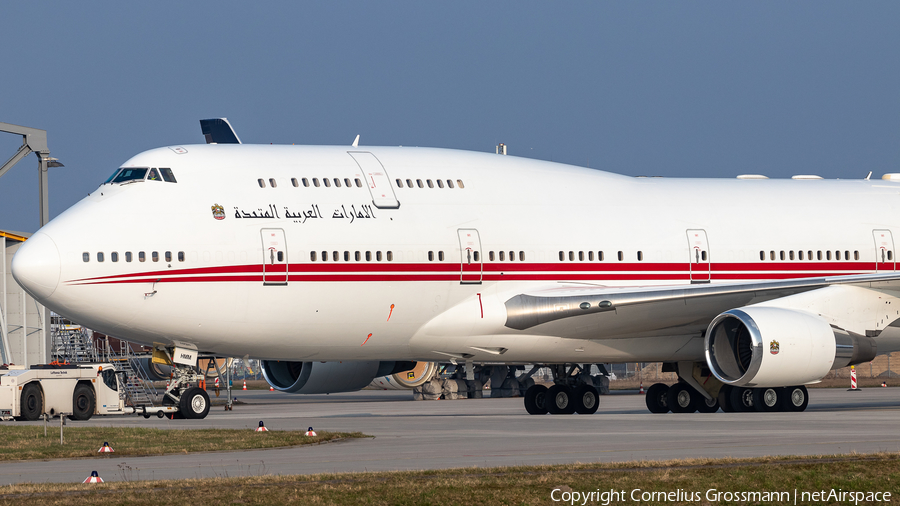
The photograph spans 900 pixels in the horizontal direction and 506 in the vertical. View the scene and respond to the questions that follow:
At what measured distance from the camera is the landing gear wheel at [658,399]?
2492cm

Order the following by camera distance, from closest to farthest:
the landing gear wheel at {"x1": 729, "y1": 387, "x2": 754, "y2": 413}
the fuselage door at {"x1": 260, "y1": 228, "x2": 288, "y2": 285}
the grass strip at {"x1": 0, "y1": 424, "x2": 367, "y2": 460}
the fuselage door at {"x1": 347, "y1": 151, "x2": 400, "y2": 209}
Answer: the grass strip at {"x1": 0, "y1": 424, "x2": 367, "y2": 460}, the fuselage door at {"x1": 260, "y1": 228, "x2": 288, "y2": 285}, the fuselage door at {"x1": 347, "y1": 151, "x2": 400, "y2": 209}, the landing gear wheel at {"x1": 729, "y1": 387, "x2": 754, "y2": 413}

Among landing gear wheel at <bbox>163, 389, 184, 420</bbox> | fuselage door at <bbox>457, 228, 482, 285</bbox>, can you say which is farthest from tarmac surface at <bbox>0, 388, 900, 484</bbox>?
fuselage door at <bbox>457, 228, 482, 285</bbox>

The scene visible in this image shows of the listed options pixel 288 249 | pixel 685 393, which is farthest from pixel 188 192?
pixel 685 393

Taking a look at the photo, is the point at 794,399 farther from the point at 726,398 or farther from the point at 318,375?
the point at 318,375

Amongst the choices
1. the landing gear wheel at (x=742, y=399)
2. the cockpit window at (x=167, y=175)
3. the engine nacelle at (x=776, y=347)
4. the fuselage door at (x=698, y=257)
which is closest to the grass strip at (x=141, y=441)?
the cockpit window at (x=167, y=175)

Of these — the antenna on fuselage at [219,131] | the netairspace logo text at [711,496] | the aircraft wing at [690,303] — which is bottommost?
the netairspace logo text at [711,496]

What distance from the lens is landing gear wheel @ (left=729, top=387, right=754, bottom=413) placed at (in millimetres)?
23375

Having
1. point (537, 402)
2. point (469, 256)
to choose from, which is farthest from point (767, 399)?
point (469, 256)

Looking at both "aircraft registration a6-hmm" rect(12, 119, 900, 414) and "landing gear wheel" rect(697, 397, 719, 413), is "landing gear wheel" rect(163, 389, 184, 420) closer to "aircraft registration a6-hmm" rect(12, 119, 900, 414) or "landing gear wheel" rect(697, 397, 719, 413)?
"aircraft registration a6-hmm" rect(12, 119, 900, 414)

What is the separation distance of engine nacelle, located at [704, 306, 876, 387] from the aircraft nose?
11.7 metres

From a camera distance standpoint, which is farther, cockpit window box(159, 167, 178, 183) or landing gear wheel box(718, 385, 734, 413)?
landing gear wheel box(718, 385, 734, 413)

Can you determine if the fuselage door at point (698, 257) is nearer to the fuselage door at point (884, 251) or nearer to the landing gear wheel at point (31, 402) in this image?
the fuselage door at point (884, 251)

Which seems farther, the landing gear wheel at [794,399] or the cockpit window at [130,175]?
the landing gear wheel at [794,399]

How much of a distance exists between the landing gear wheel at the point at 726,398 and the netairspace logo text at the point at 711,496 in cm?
1399
